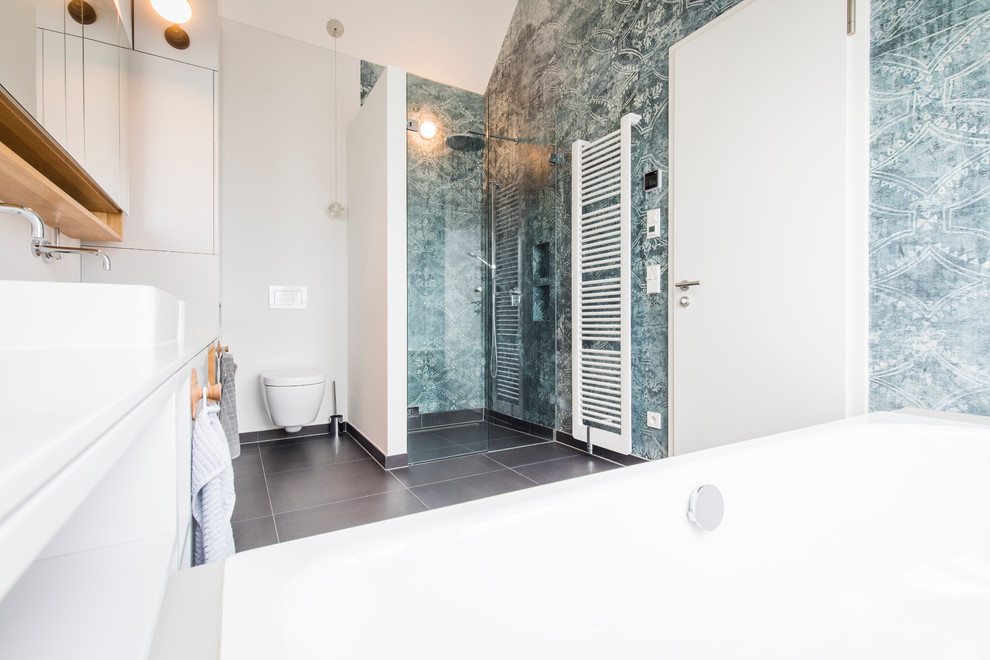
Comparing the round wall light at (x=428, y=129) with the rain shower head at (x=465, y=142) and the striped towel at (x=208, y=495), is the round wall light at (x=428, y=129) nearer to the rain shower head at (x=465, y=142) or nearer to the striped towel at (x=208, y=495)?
the rain shower head at (x=465, y=142)

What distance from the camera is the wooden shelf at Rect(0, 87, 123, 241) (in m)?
1.11

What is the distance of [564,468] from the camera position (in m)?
2.57

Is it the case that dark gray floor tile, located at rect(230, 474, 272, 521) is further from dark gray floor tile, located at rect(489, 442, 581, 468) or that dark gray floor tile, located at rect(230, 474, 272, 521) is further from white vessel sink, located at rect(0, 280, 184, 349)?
white vessel sink, located at rect(0, 280, 184, 349)

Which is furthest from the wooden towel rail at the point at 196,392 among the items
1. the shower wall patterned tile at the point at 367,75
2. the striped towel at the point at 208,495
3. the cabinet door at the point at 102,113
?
the shower wall patterned tile at the point at 367,75

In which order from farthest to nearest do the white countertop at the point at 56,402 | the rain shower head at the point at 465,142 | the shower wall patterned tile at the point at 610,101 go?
1. the rain shower head at the point at 465,142
2. the shower wall patterned tile at the point at 610,101
3. the white countertop at the point at 56,402

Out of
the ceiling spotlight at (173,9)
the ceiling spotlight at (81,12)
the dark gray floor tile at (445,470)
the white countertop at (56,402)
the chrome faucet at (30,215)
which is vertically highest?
the ceiling spotlight at (173,9)

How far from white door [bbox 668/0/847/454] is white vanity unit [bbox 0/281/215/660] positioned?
80.3 inches

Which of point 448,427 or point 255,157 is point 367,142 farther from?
point 448,427

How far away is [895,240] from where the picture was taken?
1.59 meters

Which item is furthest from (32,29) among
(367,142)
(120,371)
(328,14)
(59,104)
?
(328,14)

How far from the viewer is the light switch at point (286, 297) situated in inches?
130

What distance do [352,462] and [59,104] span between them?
2.06 metres

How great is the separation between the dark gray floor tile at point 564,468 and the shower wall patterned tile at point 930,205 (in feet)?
4.29

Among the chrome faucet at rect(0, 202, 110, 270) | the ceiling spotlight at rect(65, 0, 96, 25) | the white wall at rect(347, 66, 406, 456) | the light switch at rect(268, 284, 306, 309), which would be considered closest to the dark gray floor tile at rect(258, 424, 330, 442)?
the white wall at rect(347, 66, 406, 456)
